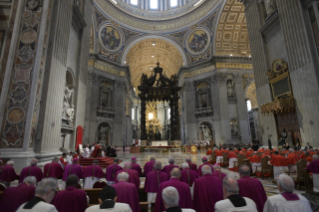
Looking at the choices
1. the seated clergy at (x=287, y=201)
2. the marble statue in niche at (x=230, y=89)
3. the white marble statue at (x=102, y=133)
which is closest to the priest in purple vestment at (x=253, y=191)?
the seated clergy at (x=287, y=201)

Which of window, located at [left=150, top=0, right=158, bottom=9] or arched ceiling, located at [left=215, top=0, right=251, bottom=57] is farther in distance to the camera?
window, located at [left=150, top=0, right=158, bottom=9]

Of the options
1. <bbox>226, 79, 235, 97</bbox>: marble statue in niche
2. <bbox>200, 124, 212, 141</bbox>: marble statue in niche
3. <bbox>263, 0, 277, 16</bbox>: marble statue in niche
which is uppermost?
<bbox>263, 0, 277, 16</bbox>: marble statue in niche

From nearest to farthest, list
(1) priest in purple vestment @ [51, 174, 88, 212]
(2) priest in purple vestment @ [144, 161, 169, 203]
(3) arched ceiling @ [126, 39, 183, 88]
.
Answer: (1) priest in purple vestment @ [51, 174, 88, 212] < (2) priest in purple vestment @ [144, 161, 169, 203] < (3) arched ceiling @ [126, 39, 183, 88]

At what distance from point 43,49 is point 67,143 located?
4.19 meters

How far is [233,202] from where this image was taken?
1.56 meters

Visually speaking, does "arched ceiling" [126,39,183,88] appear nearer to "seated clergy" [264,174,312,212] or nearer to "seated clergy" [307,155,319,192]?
"seated clergy" [307,155,319,192]

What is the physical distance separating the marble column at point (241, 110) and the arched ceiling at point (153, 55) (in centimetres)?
917

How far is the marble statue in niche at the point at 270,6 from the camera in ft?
31.9

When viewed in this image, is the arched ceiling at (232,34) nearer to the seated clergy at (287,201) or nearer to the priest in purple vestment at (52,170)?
the priest in purple vestment at (52,170)

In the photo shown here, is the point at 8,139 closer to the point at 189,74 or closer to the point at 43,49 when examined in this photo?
the point at 43,49

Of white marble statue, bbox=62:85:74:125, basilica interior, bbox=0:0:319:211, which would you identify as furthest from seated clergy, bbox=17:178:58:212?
white marble statue, bbox=62:85:74:125

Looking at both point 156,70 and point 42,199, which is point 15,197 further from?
point 156,70

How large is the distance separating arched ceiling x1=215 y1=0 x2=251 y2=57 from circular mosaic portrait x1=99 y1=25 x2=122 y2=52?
499 inches

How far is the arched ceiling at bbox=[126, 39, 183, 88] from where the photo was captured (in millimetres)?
26016
